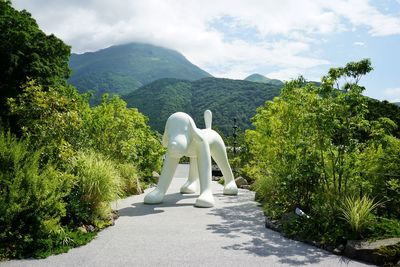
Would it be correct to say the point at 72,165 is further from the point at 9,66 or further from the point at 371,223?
the point at 9,66

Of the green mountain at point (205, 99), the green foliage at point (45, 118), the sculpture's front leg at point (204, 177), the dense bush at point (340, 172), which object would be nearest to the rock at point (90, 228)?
the green foliage at point (45, 118)

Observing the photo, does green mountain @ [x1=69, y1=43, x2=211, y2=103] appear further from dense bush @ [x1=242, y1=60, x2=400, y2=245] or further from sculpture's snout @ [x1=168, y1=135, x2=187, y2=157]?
dense bush @ [x1=242, y1=60, x2=400, y2=245]

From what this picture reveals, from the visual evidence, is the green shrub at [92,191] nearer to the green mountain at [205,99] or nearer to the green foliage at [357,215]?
the green foliage at [357,215]

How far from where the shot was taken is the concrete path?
4.70m

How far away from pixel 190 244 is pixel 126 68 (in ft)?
512

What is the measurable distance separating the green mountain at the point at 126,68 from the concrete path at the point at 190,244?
3599 inches

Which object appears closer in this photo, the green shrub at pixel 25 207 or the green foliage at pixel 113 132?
the green shrub at pixel 25 207

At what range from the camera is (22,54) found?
14.9m

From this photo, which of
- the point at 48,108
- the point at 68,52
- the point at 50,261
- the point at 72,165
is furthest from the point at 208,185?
the point at 68,52

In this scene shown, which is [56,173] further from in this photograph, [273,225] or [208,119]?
[208,119]

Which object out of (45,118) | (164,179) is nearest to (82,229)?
(45,118)

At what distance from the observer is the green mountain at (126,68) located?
403ft

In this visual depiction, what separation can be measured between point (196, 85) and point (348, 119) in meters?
72.2

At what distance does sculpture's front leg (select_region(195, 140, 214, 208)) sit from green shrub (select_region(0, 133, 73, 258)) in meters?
3.69
